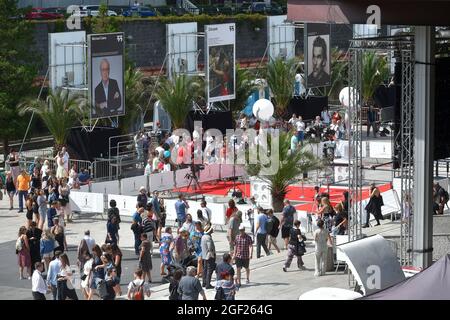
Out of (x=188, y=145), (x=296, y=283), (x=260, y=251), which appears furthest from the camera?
(x=188, y=145)

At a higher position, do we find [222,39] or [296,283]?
[222,39]

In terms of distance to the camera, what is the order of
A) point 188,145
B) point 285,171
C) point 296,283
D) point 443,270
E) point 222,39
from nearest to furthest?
point 443,270 → point 296,283 → point 285,171 → point 188,145 → point 222,39

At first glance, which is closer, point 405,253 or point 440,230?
point 405,253

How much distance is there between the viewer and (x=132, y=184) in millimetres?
32938

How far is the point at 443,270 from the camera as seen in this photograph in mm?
15328

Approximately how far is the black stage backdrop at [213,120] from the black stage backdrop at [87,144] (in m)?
4.21

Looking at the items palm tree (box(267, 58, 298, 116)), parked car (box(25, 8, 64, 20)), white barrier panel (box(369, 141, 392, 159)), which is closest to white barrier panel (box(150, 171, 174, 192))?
white barrier panel (box(369, 141, 392, 159))

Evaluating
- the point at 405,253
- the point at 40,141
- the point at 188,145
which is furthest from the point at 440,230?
the point at 40,141

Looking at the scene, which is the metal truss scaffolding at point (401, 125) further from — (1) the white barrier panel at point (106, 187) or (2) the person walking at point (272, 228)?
(1) the white barrier panel at point (106, 187)

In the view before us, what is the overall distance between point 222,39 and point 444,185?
1320 centimetres

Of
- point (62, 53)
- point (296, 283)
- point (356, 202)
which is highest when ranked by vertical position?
point (62, 53)

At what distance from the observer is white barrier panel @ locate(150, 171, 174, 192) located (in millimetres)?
33562

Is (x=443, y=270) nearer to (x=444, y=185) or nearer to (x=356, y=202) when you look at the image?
(x=356, y=202)

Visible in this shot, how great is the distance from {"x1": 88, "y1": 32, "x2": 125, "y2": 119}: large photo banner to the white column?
1645 cm
